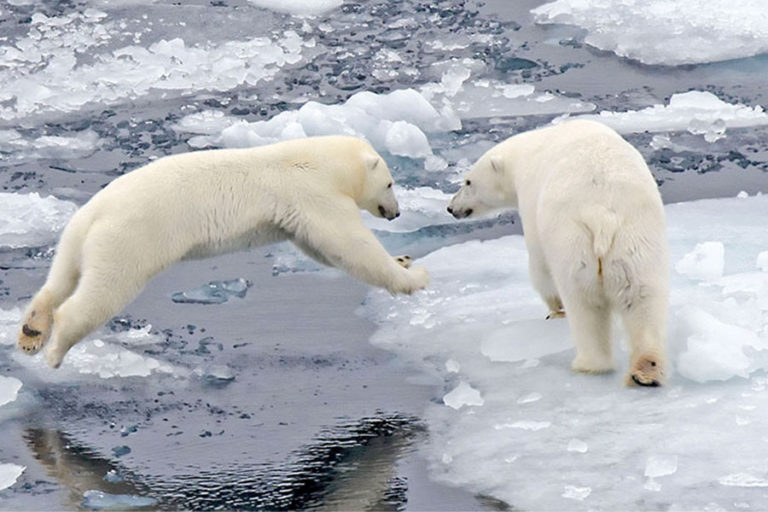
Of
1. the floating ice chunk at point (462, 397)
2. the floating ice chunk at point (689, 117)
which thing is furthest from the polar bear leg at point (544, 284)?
the floating ice chunk at point (689, 117)

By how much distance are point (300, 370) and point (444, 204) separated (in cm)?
205

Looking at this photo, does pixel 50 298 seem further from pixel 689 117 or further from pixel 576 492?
pixel 689 117

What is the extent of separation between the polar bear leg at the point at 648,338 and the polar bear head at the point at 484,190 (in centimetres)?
131

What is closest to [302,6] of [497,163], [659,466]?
[497,163]

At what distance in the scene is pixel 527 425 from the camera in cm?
496

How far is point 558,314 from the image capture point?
19.1ft

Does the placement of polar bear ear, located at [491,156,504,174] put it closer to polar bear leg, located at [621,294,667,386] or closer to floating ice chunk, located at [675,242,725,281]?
floating ice chunk, located at [675,242,725,281]

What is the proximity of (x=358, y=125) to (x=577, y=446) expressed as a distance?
3898mm

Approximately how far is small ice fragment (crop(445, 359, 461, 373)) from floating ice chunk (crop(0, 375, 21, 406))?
1746mm

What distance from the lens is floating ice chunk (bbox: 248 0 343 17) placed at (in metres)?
10.8

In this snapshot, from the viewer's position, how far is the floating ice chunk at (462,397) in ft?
17.2

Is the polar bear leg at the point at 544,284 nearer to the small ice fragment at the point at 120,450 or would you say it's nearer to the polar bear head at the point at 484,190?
the polar bear head at the point at 484,190

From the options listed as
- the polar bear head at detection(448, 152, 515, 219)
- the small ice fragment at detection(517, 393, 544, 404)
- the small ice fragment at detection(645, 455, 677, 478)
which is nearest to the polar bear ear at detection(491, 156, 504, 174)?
the polar bear head at detection(448, 152, 515, 219)

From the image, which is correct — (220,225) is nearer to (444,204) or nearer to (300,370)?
(300,370)
